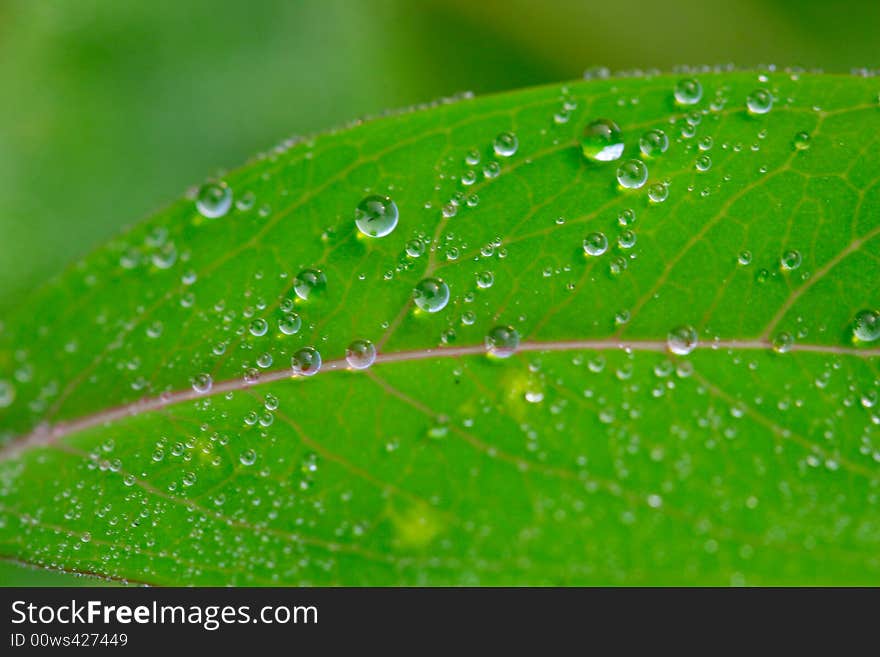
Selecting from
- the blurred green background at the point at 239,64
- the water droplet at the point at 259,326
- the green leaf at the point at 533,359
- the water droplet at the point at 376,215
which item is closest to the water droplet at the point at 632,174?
the green leaf at the point at 533,359

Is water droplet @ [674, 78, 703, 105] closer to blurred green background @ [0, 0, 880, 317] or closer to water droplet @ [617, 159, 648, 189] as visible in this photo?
water droplet @ [617, 159, 648, 189]

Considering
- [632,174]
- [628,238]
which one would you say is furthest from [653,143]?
[628,238]

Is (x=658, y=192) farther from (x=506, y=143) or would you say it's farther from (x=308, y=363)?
(x=308, y=363)

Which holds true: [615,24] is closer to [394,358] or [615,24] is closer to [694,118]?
[694,118]

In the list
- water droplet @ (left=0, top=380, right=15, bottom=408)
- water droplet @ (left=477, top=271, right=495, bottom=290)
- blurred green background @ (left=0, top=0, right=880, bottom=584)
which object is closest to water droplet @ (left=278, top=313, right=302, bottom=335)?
water droplet @ (left=477, top=271, right=495, bottom=290)
